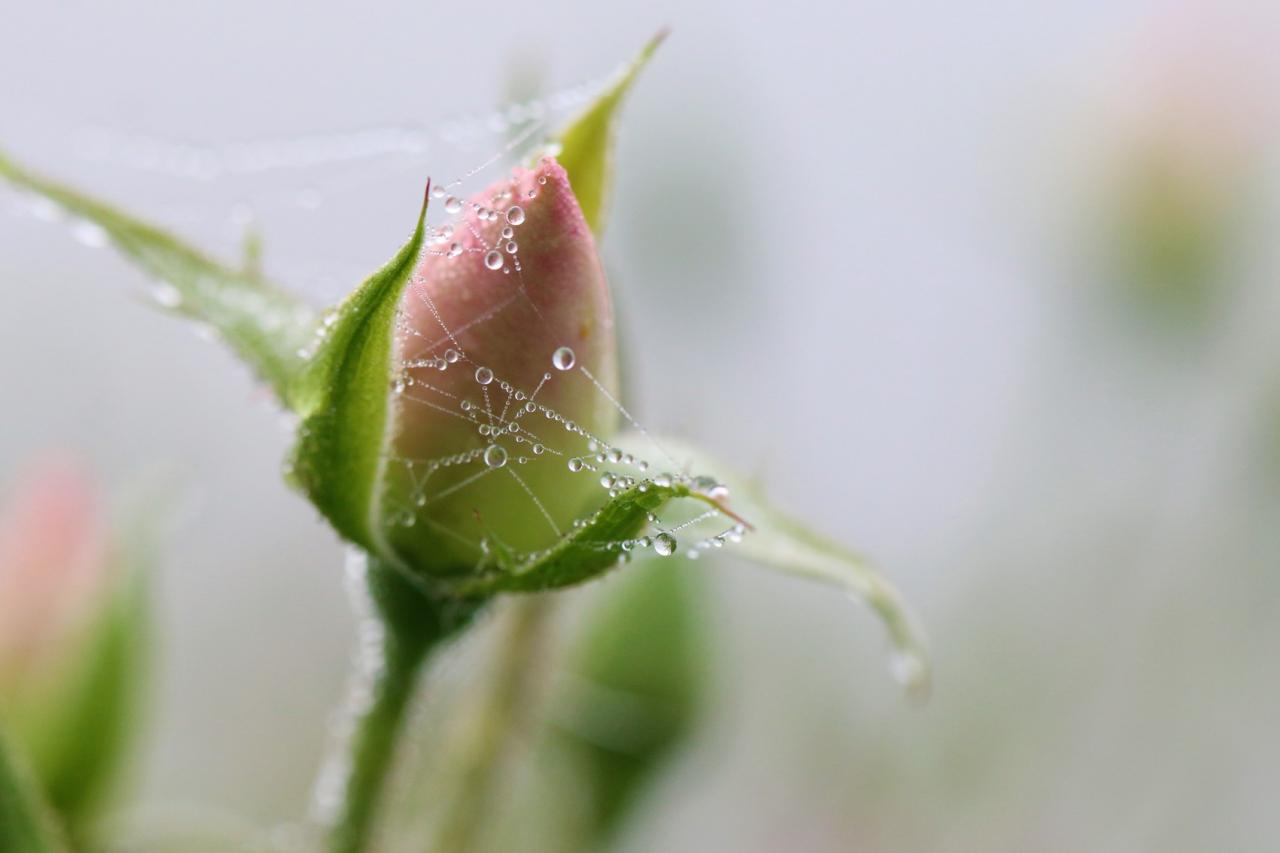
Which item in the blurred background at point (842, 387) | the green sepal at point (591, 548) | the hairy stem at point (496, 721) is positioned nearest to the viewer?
the green sepal at point (591, 548)

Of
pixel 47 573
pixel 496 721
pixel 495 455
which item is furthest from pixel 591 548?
pixel 47 573

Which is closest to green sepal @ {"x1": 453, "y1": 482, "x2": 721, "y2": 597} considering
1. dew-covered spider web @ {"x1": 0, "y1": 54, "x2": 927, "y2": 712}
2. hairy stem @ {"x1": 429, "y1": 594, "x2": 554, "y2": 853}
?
dew-covered spider web @ {"x1": 0, "y1": 54, "x2": 927, "y2": 712}

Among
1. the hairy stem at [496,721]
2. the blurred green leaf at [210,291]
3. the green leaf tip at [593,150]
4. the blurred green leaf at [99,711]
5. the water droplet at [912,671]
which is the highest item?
the green leaf tip at [593,150]

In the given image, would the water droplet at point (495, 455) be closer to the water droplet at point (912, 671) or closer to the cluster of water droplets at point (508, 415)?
the cluster of water droplets at point (508, 415)

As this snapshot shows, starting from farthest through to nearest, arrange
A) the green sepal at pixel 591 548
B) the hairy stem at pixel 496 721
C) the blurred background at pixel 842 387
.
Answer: the blurred background at pixel 842 387
the hairy stem at pixel 496 721
the green sepal at pixel 591 548

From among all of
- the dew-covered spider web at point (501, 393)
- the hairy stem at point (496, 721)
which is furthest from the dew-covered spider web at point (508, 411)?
the hairy stem at point (496, 721)

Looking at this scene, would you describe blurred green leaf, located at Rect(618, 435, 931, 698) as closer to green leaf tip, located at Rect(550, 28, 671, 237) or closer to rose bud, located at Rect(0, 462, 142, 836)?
green leaf tip, located at Rect(550, 28, 671, 237)

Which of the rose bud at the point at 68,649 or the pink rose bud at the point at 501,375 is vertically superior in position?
the pink rose bud at the point at 501,375
